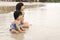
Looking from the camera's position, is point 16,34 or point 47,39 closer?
point 47,39

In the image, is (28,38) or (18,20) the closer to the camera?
(28,38)

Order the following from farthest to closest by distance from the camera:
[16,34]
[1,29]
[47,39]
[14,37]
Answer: [1,29] < [16,34] < [14,37] < [47,39]

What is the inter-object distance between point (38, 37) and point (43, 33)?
0.66 meters

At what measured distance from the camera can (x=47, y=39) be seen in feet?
20.5

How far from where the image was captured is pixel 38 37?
21.5 ft

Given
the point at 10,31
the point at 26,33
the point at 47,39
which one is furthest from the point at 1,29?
the point at 47,39

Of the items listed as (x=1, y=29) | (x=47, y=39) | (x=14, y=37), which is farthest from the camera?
(x=1, y=29)

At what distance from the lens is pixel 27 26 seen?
8.23 metres

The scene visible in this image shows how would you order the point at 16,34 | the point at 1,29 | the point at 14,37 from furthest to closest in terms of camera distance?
1. the point at 1,29
2. the point at 16,34
3. the point at 14,37

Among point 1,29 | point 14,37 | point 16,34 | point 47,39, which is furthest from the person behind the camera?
point 1,29

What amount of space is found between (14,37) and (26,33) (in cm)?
66

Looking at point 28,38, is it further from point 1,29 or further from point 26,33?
point 1,29

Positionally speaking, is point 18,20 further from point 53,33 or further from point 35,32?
point 53,33

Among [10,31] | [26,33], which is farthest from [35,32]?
[10,31]
